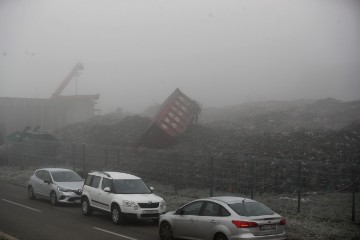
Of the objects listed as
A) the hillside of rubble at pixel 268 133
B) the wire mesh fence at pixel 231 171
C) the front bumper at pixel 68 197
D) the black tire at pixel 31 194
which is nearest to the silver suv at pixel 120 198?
the front bumper at pixel 68 197

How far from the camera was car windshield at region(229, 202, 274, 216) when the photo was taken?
36.4ft

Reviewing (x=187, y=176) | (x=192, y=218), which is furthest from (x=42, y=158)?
(x=192, y=218)

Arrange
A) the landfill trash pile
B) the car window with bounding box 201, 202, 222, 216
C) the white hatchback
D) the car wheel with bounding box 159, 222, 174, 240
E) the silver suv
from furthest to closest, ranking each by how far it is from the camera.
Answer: the landfill trash pile → the white hatchback → the silver suv → the car wheel with bounding box 159, 222, 174, 240 → the car window with bounding box 201, 202, 222, 216

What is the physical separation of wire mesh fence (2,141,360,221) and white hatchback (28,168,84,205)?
401cm

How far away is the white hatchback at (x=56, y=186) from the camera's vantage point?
63.9ft

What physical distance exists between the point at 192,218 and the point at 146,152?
11908mm

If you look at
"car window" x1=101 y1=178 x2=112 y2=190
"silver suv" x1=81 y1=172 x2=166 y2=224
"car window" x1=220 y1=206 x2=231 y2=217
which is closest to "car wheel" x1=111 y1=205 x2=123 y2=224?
"silver suv" x1=81 y1=172 x2=166 y2=224

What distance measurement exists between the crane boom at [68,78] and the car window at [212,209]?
4751cm

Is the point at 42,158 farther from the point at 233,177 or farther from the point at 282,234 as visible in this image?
the point at 282,234

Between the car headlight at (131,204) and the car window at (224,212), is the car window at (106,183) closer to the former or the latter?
the car headlight at (131,204)

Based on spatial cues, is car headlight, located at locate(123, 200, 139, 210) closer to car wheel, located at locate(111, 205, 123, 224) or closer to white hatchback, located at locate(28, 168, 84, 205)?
car wheel, located at locate(111, 205, 123, 224)

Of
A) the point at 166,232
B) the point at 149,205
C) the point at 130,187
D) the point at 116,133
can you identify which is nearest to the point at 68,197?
the point at 130,187

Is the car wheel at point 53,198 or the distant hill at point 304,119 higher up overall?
the distant hill at point 304,119

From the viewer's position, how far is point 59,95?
186 ft
